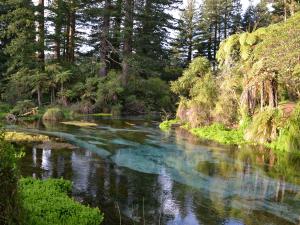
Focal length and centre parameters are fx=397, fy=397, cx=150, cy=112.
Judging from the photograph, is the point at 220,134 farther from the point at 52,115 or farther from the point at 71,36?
the point at 71,36

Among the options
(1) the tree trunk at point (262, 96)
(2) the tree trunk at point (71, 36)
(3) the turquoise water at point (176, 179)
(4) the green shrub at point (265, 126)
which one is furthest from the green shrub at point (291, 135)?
(2) the tree trunk at point (71, 36)

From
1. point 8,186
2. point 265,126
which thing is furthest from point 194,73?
point 8,186

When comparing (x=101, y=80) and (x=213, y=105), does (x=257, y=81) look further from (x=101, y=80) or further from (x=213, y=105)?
(x=101, y=80)

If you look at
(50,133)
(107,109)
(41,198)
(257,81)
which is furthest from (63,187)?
(107,109)

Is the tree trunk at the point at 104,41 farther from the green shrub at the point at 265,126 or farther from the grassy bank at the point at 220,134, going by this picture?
the green shrub at the point at 265,126

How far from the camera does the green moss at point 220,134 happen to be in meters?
20.2

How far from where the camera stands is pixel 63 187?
9859 mm

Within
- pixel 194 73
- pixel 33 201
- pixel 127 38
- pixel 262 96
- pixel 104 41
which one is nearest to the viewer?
pixel 33 201

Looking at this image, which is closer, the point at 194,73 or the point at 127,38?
the point at 194,73

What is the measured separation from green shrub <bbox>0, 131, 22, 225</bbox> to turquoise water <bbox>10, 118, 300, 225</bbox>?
3.65 metres

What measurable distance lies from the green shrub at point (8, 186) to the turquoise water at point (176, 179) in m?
3.65

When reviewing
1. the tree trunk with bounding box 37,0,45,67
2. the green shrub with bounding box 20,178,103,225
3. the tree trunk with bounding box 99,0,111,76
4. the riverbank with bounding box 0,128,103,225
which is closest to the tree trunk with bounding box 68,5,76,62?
the tree trunk with bounding box 99,0,111,76

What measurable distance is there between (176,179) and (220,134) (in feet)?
31.2

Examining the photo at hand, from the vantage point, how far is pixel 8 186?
5023 millimetres
